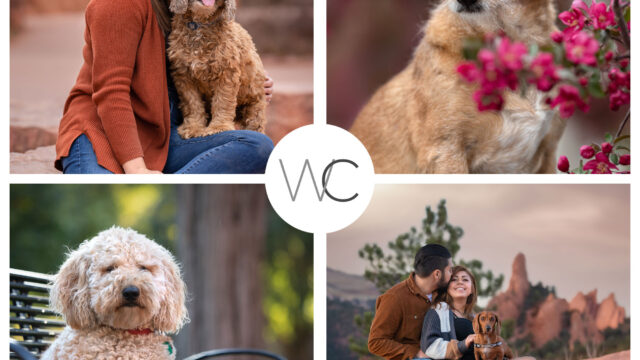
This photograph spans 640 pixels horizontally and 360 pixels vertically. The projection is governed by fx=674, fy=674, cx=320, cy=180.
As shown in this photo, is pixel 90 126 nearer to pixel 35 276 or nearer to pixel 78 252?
pixel 78 252

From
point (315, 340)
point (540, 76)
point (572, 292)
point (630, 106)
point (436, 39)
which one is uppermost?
point (436, 39)

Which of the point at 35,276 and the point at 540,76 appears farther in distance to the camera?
the point at 35,276

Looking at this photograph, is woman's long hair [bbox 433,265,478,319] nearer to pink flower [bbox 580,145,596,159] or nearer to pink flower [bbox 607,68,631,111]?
pink flower [bbox 580,145,596,159]

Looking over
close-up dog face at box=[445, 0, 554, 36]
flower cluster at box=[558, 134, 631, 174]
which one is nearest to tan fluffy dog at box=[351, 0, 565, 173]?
close-up dog face at box=[445, 0, 554, 36]

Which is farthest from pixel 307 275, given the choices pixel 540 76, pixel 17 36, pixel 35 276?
pixel 17 36

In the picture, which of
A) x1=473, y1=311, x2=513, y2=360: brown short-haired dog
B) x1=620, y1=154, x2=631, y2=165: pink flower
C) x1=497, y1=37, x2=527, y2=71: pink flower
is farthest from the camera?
x1=620, y1=154, x2=631, y2=165: pink flower

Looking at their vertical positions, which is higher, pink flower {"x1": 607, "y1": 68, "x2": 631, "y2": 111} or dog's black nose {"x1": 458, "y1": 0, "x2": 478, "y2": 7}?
dog's black nose {"x1": 458, "y1": 0, "x2": 478, "y2": 7}

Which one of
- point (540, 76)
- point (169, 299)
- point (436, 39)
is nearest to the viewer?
point (540, 76)
